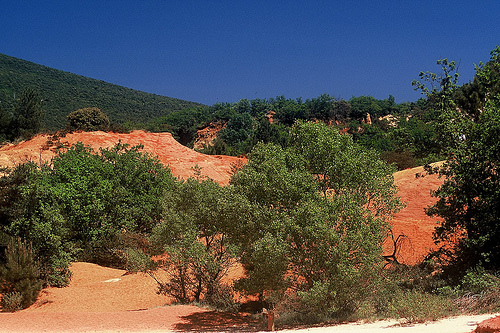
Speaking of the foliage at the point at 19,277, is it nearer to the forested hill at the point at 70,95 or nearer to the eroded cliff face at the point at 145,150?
the eroded cliff face at the point at 145,150

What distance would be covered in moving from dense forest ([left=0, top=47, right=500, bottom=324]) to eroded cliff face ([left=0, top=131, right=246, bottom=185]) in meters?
14.7

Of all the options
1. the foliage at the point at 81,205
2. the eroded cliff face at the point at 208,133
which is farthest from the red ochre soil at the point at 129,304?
the eroded cliff face at the point at 208,133

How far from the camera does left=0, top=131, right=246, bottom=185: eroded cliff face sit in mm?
37094

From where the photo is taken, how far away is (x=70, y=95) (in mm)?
92875

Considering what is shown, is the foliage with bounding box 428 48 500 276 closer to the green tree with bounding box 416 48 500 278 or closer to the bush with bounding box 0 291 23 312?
the green tree with bounding box 416 48 500 278

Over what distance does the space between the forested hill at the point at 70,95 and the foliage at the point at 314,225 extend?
63.3 metres

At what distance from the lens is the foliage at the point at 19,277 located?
55.8 ft

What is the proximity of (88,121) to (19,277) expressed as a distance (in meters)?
31.3

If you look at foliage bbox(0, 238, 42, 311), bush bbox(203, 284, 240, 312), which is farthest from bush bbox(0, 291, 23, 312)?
bush bbox(203, 284, 240, 312)

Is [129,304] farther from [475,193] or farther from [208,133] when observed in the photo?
[208,133]

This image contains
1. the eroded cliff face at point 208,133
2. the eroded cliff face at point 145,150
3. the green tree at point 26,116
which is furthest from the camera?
the eroded cliff face at point 208,133

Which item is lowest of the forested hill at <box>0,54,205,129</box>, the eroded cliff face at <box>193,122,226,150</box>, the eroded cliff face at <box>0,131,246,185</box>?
the eroded cliff face at <box>0,131,246,185</box>

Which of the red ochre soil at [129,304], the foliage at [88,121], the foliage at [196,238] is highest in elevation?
the foliage at [88,121]

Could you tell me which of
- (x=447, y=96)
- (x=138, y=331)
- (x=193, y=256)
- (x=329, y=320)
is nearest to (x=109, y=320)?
(x=138, y=331)
